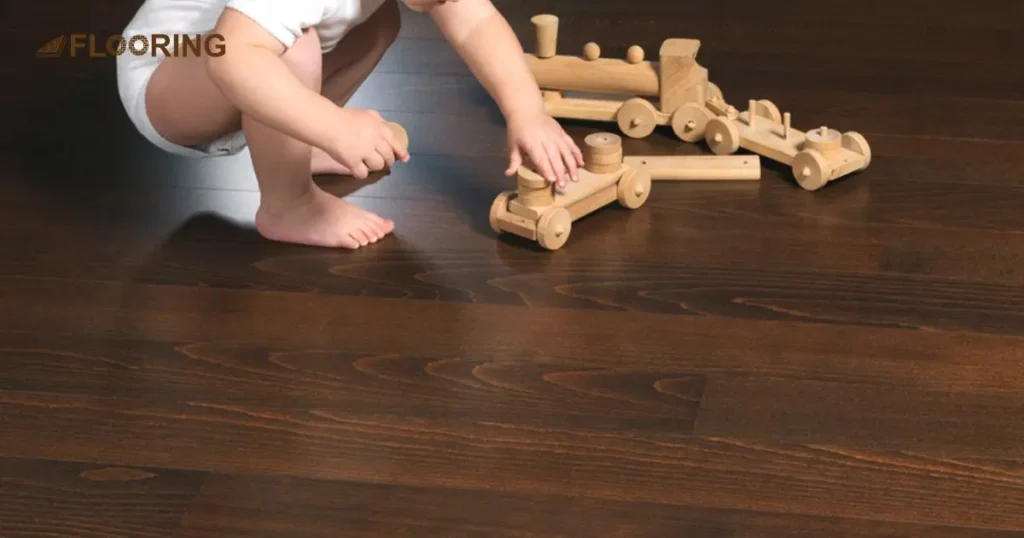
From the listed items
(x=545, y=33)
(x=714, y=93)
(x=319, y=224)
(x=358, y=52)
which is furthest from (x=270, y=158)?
(x=714, y=93)

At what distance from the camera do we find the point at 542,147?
4.31ft

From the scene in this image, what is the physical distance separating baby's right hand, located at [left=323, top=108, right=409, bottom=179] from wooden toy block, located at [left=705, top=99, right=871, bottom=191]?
19.3 inches

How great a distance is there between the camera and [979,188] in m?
1.48

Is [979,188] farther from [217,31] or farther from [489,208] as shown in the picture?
[217,31]

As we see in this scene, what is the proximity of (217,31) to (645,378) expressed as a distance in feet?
1.63

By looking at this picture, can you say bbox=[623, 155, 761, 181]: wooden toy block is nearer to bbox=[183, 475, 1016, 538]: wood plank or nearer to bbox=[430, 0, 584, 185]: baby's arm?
bbox=[430, 0, 584, 185]: baby's arm

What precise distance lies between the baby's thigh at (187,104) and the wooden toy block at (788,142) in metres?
0.56

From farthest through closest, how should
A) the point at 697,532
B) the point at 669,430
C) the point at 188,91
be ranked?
the point at 188,91
the point at 669,430
the point at 697,532

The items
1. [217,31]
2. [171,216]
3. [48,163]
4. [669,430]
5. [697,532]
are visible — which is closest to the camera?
[697,532]

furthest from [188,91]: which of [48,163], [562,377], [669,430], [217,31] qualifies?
[669,430]

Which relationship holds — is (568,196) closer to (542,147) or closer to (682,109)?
(542,147)

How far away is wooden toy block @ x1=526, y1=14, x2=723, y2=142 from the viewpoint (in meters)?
1.59

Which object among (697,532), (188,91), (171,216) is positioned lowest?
(697,532)

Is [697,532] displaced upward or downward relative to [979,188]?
downward
